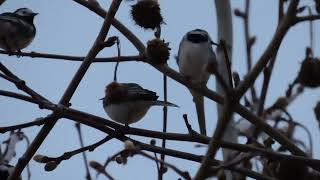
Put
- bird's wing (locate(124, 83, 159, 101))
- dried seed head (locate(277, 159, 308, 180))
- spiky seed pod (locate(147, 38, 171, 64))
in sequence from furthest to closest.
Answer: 1. bird's wing (locate(124, 83, 159, 101))
2. spiky seed pod (locate(147, 38, 171, 64))
3. dried seed head (locate(277, 159, 308, 180))

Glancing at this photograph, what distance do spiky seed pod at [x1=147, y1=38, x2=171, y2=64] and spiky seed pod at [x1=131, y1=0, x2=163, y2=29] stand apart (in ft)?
1.60

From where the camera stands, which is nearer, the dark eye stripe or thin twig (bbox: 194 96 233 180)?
thin twig (bbox: 194 96 233 180)

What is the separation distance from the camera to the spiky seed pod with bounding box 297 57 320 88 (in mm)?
2281

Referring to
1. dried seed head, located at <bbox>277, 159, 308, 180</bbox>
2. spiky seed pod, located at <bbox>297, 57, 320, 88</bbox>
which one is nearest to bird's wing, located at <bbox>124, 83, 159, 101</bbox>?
spiky seed pod, located at <bbox>297, 57, 320, 88</bbox>

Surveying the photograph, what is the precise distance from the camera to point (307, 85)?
233 centimetres

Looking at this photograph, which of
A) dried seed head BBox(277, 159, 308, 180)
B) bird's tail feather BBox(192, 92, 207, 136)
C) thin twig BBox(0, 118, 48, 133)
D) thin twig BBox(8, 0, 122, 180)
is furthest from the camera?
bird's tail feather BBox(192, 92, 207, 136)

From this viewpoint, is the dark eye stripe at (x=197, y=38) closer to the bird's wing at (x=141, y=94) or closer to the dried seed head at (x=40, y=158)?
the bird's wing at (x=141, y=94)

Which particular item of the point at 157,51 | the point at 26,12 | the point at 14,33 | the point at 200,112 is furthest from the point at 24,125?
the point at 26,12

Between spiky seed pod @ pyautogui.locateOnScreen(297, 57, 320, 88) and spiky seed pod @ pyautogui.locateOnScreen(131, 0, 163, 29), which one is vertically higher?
spiky seed pod @ pyautogui.locateOnScreen(131, 0, 163, 29)

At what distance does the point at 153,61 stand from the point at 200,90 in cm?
26

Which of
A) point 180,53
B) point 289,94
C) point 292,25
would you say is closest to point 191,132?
point 289,94

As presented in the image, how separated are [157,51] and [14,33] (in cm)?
319

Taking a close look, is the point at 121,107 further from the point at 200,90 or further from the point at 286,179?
the point at 286,179

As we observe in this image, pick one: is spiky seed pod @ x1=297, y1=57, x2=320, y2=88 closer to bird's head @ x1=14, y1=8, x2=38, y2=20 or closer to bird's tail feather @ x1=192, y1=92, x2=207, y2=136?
bird's tail feather @ x1=192, y1=92, x2=207, y2=136
